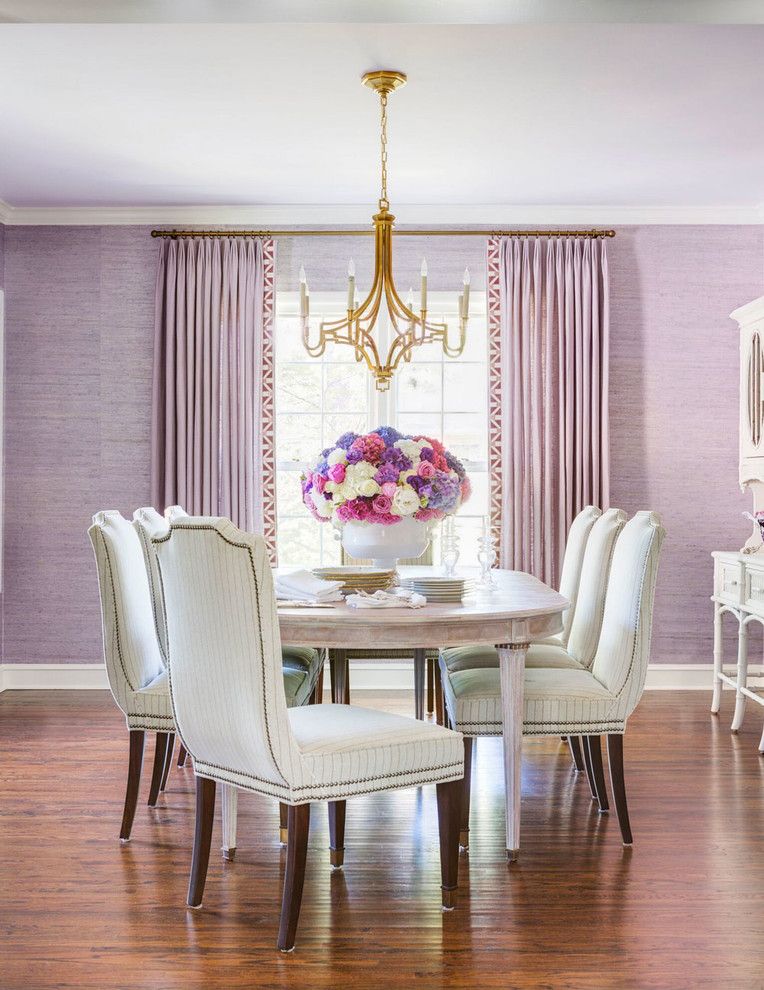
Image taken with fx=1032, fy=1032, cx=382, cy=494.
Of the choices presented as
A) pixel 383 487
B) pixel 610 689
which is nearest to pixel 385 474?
pixel 383 487

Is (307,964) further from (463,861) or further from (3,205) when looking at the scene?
(3,205)

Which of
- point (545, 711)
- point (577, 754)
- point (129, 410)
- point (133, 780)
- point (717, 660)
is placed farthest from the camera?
point (129, 410)

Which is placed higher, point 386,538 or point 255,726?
point 386,538

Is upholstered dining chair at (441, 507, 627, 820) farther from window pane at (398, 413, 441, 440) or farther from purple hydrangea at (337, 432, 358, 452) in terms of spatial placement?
window pane at (398, 413, 441, 440)

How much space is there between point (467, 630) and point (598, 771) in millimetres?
1013

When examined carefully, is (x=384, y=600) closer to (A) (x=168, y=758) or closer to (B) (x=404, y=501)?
(B) (x=404, y=501)

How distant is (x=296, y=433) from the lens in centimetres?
587

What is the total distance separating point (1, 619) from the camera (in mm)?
5762

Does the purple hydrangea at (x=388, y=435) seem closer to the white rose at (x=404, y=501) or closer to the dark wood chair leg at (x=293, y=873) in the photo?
the white rose at (x=404, y=501)

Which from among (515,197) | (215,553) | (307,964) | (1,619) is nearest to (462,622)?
(215,553)

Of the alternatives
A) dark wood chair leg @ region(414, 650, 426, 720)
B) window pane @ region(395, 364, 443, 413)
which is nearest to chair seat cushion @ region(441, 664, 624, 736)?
dark wood chair leg @ region(414, 650, 426, 720)

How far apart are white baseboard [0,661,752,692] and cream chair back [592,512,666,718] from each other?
103 inches

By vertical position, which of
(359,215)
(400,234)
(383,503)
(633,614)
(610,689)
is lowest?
(610,689)

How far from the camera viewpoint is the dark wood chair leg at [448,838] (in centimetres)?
269
